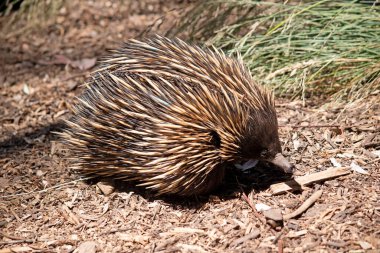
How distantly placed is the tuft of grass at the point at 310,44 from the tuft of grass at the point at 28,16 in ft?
8.53

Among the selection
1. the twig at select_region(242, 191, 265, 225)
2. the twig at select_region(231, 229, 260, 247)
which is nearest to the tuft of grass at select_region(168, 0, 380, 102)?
the twig at select_region(242, 191, 265, 225)

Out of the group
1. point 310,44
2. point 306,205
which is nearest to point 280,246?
point 306,205

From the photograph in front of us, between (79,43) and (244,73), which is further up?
(244,73)

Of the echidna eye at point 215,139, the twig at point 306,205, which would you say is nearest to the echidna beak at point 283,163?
the twig at point 306,205

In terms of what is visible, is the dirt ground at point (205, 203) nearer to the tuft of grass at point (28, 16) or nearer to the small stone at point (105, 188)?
the small stone at point (105, 188)

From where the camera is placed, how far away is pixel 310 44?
18.2ft

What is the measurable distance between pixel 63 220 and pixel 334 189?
81.1 inches

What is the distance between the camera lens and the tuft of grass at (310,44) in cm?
525

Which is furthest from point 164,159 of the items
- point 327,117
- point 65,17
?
point 65,17

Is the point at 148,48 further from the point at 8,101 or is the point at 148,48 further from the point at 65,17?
the point at 65,17

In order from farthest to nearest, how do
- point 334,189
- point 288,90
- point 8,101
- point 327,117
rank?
point 8,101 → point 288,90 → point 327,117 → point 334,189

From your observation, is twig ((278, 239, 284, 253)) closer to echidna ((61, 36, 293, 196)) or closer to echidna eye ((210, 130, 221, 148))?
echidna ((61, 36, 293, 196))

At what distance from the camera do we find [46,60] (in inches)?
277

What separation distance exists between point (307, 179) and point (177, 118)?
1131mm
